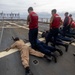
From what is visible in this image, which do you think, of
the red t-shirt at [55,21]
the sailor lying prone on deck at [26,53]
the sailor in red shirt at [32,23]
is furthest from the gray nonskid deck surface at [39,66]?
the red t-shirt at [55,21]

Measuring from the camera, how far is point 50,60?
8.52 metres

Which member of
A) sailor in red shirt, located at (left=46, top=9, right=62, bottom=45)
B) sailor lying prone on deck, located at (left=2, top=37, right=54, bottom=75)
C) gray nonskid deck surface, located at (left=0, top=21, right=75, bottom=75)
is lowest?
gray nonskid deck surface, located at (left=0, top=21, right=75, bottom=75)

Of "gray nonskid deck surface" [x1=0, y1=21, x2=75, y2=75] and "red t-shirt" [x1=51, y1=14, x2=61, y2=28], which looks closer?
"gray nonskid deck surface" [x1=0, y1=21, x2=75, y2=75]

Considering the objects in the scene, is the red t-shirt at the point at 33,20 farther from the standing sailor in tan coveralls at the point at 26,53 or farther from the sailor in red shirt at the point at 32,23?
the standing sailor in tan coveralls at the point at 26,53

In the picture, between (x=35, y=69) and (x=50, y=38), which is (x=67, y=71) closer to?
(x=35, y=69)

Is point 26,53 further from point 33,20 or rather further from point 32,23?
point 33,20

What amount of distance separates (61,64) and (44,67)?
0.91 metres

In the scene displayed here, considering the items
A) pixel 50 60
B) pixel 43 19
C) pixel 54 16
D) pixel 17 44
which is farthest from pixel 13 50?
pixel 43 19

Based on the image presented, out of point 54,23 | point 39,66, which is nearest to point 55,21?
point 54,23

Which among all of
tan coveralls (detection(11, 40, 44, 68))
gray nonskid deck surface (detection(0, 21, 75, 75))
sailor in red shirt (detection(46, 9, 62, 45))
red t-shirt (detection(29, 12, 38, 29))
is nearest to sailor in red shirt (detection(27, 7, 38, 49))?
red t-shirt (detection(29, 12, 38, 29))

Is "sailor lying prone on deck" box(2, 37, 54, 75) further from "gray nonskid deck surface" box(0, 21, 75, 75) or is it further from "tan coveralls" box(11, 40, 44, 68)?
"gray nonskid deck surface" box(0, 21, 75, 75)

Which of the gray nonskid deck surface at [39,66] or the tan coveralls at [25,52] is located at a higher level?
the tan coveralls at [25,52]

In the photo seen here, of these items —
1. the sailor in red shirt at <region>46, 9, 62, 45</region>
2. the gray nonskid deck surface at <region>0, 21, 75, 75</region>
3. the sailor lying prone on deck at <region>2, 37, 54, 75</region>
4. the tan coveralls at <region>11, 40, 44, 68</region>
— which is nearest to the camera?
the sailor lying prone on deck at <region>2, 37, 54, 75</region>

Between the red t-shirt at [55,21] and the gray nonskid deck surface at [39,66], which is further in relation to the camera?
the red t-shirt at [55,21]
